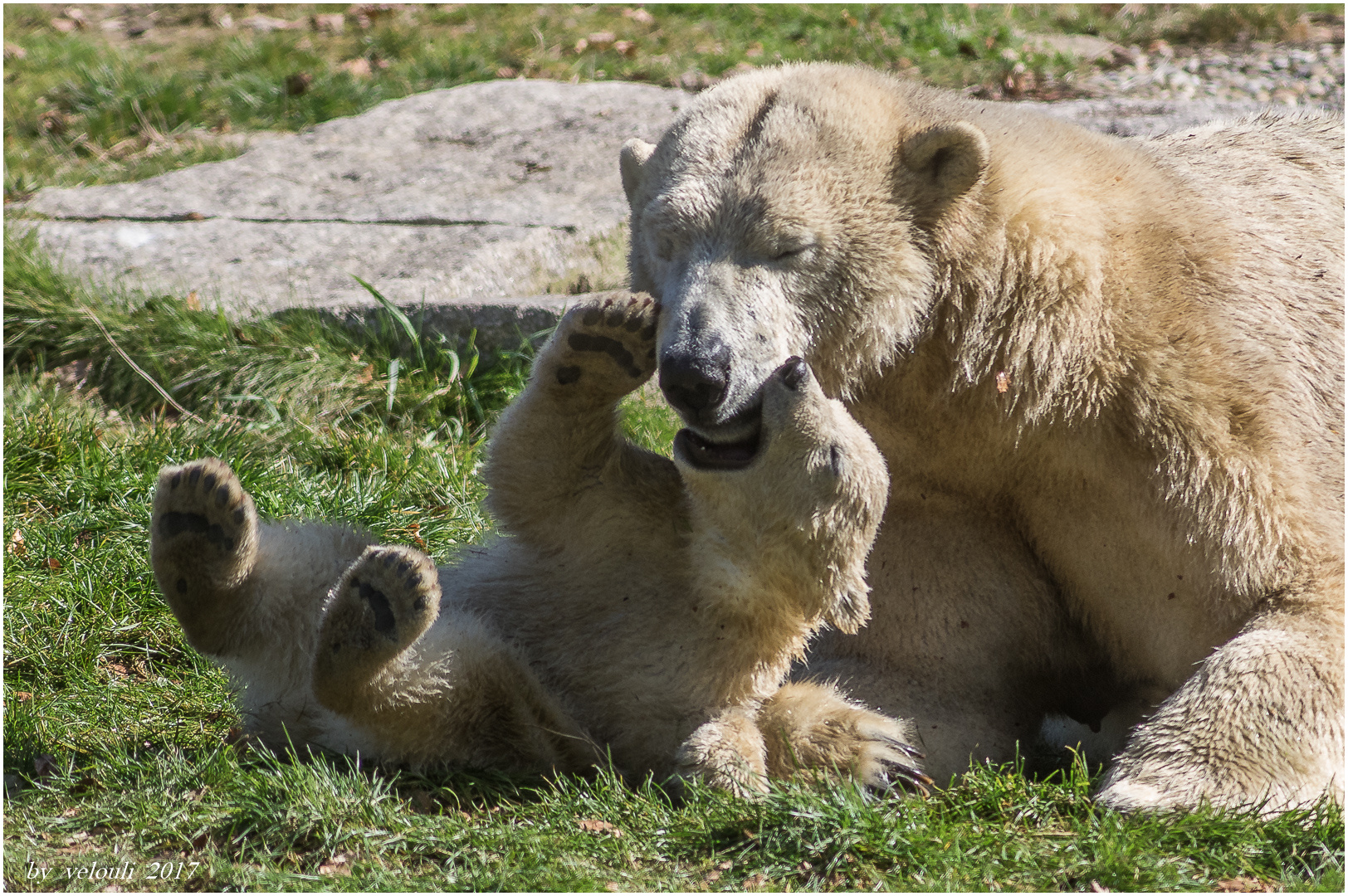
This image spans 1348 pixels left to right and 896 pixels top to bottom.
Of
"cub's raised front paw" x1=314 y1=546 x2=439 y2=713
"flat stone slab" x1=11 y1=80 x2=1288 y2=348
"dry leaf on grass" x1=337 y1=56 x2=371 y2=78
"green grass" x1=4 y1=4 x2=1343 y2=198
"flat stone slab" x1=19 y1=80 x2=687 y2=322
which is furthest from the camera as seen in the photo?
"dry leaf on grass" x1=337 y1=56 x2=371 y2=78

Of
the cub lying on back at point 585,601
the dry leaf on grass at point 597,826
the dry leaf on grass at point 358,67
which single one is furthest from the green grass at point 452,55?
the dry leaf on grass at point 597,826

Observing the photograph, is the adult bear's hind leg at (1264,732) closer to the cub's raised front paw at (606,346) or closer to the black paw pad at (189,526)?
the cub's raised front paw at (606,346)

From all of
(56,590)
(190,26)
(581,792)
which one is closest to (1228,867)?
(581,792)

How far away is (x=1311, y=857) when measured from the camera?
9.01 feet

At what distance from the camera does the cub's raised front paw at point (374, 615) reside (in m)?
2.76

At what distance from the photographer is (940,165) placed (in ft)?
10.2

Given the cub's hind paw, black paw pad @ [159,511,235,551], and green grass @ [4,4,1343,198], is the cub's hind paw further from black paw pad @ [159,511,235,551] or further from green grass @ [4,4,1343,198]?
green grass @ [4,4,1343,198]

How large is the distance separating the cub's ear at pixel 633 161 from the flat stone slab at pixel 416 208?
2036 mm

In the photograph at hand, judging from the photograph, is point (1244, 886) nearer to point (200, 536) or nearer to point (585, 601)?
point (585, 601)

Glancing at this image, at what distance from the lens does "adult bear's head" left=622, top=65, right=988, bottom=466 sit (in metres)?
2.92

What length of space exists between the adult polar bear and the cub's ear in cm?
5

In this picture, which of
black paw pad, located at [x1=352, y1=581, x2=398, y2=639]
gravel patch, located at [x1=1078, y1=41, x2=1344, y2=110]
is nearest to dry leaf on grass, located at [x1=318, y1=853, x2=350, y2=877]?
black paw pad, located at [x1=352, y1=581, x2=398, y2=639]

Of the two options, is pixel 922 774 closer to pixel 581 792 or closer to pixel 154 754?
pixel 581 792

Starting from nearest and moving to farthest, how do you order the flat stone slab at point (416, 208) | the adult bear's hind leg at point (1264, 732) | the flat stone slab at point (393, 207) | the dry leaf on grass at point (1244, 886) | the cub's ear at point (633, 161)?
the dry leaf on grass at point (1244, 886)
the adult bear's hind leg at point (1264, 732)
the cub's ear at point (633, 161)
the flat stone slab at point (416, 208)
the flat stone slab at point (393, 207)
